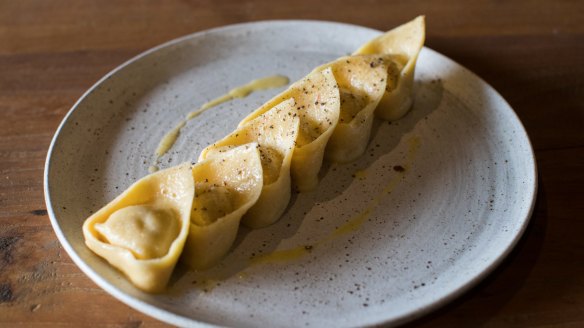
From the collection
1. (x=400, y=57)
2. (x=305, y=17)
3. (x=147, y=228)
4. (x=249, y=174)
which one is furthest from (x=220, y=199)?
(x=305, y=17)

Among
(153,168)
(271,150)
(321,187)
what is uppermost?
(271,150)

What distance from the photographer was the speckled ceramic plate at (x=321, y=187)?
1892 millimetres

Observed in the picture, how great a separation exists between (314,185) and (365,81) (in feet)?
1.61

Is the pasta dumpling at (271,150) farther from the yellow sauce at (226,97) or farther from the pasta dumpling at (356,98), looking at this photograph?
the yellow sauce at (226,97)

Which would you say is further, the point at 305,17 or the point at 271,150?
the point at 305,17

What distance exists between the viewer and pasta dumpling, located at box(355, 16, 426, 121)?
2.56 metres

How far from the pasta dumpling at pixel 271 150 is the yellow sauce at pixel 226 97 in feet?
1.17

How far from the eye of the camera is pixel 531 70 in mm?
2895

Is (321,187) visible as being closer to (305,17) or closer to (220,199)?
(220,199)

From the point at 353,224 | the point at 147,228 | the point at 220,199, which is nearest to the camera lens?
the point at 147,228

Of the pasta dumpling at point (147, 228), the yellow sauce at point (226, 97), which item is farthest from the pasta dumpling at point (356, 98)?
the pasta dumpling at point (147, 228)

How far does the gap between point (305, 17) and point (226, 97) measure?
2.63 feet

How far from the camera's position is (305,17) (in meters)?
3.28

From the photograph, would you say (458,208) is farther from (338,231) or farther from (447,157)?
(338,231)
